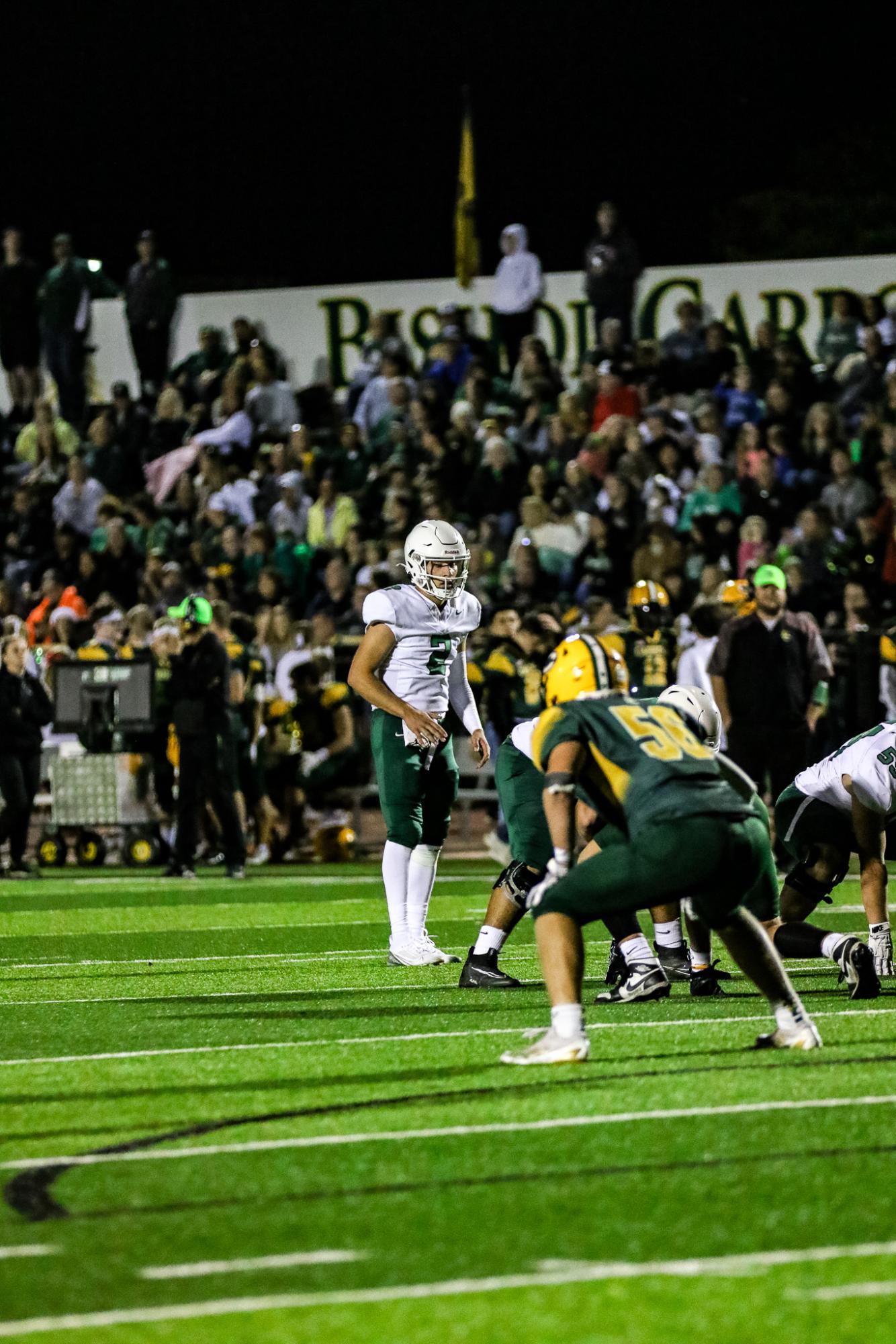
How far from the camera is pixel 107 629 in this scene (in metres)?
19.8

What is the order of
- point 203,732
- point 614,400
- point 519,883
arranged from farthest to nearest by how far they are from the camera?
point 614,400, point 203,732, point 519,883

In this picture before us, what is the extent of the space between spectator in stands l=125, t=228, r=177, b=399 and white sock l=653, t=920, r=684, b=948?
1642cm

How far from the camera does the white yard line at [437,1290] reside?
4.02 meters

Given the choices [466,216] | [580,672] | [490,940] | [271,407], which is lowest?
[490,940]

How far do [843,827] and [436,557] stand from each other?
8.13 ft

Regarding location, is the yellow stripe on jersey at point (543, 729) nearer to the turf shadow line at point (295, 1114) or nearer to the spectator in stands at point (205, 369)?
the turf shadow line at point (295, 1114)

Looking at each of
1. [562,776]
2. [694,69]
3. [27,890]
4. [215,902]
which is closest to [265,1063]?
[562,776]

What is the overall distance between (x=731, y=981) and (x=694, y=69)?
23.1m

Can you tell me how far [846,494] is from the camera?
758 inches

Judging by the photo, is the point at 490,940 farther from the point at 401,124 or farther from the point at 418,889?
the point at 401,124

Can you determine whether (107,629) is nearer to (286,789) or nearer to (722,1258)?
(286,789)

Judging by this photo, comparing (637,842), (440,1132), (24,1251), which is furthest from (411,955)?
(24,1251)

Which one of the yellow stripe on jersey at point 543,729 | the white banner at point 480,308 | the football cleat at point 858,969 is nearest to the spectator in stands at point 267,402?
the white banner at point 480,308

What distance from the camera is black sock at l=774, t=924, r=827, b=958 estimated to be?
8.80m
